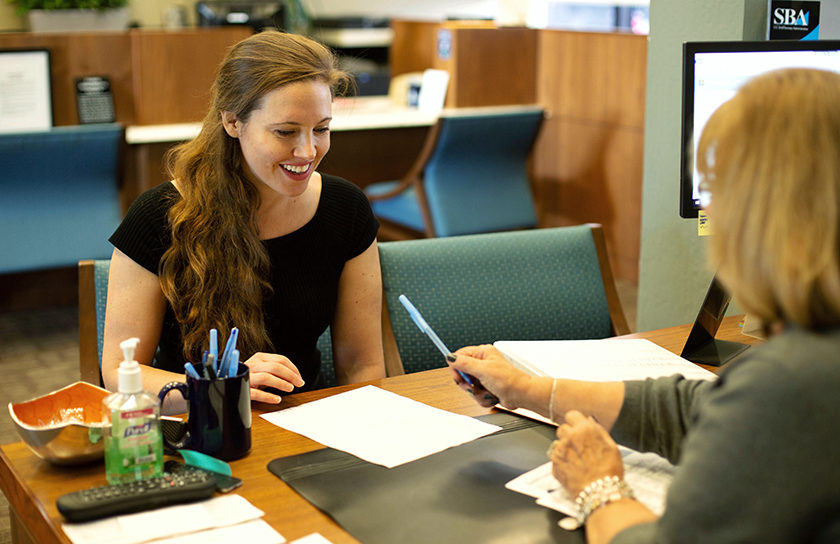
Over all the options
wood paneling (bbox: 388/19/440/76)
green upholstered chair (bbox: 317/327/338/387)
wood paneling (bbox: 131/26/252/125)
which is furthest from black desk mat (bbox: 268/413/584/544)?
wood paneling (bbox: 388/19/440/76)

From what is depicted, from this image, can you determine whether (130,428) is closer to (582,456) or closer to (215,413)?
(215,413)

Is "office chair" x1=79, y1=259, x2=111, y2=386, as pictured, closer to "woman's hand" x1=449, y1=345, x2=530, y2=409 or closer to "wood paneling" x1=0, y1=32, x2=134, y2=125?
"woman's hand" x1=449, y1=345, x2=530, y2=409

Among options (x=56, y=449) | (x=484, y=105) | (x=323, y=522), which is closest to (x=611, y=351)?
(x=323, y=522)

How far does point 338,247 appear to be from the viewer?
171 cm

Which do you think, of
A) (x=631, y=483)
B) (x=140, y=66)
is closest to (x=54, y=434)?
(x=631, y=483)

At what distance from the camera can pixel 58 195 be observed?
3545 millimetres

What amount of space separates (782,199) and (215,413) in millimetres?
722

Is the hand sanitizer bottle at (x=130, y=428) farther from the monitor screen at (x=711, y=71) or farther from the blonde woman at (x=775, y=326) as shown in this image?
the monitor screen at (x=711, y=71)

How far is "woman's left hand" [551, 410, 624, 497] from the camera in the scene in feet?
3.33

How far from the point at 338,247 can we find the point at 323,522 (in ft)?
2.48

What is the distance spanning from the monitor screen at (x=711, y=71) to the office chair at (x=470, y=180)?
7.59 feet

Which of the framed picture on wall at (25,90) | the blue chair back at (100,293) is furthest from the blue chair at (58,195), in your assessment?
the blue chair back at (100,293)

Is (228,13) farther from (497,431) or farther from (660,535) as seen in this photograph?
(660,535)

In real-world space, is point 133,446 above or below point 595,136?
below
